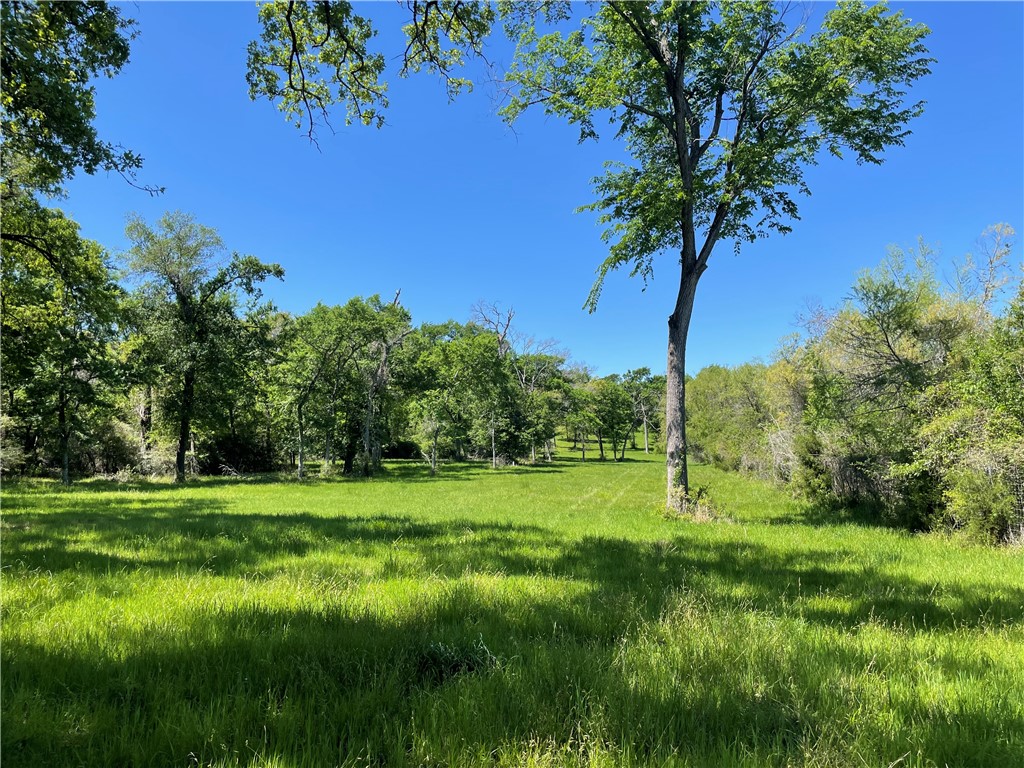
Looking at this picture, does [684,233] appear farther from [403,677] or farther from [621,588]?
[403,677]

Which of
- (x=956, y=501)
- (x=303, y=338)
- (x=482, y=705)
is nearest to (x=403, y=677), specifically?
(x=482, y=705)

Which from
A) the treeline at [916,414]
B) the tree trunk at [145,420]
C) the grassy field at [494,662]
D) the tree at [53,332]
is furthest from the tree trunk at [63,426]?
the treeline at [916,414]

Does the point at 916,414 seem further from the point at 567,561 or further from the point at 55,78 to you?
the point at 55,78

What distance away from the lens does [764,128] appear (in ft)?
Result: 42.1

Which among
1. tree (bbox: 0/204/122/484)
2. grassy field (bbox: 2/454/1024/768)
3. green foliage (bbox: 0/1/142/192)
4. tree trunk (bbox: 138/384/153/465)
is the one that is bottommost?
grassy field (bbox: 2/454/1024/768)

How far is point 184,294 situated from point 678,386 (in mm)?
30107

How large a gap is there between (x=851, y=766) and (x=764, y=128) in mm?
15113

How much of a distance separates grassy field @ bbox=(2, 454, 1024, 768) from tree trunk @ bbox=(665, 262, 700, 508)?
21.3 ft

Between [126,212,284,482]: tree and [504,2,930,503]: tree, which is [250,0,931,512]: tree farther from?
[126,212,284,482]: tree

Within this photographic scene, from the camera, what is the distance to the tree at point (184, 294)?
27125mm

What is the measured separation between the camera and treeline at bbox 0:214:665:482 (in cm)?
1611

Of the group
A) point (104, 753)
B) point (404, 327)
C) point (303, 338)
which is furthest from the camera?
point (404, 327)

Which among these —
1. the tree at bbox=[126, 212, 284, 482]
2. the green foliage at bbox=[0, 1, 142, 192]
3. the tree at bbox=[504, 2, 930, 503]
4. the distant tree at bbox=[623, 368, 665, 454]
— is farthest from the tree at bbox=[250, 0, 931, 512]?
the distant tree at bbox=[623, 368, 665, 454]

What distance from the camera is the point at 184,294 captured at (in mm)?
28406
